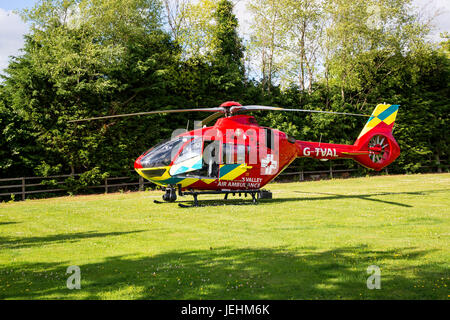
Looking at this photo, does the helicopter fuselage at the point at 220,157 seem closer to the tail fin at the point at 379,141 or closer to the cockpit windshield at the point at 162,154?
the cockpit windshield at the point at 162,154

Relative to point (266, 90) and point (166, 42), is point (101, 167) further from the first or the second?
point (266, 90)

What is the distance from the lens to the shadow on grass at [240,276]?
202 inches

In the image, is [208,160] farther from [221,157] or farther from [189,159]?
[189,159]

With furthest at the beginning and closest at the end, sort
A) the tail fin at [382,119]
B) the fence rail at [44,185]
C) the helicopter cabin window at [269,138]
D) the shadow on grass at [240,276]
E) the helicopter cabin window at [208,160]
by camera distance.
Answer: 1. the fence rail at [44,185]
2. the tail fin at [382,119]
3. the helicopter cabin window at [269,138]
4. the helicopter cabin window at [208,160]
5. the shadow on grass at [240,276]

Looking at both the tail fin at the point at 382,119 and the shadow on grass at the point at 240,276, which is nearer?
the shadow on grass at the point at 240,276

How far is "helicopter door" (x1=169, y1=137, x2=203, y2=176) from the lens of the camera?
1368cm

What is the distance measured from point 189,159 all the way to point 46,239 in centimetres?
585

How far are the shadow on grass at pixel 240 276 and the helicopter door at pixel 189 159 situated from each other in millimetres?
6559

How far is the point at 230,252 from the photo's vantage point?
7258 mm

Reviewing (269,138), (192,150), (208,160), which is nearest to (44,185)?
(192,150)

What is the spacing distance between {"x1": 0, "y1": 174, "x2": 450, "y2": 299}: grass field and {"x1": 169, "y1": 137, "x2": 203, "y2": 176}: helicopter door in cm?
152

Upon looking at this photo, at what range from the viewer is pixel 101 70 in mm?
22969

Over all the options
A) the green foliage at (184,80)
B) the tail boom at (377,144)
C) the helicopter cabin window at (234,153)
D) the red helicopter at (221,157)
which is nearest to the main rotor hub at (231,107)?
the red helicopter at (221,157)
